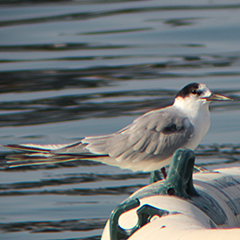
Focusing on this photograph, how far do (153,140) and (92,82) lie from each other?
233 inches

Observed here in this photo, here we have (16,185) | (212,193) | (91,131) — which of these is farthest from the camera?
(91,131)

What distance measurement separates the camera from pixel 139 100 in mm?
9492

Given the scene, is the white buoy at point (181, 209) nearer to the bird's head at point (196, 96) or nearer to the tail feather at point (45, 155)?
the bird's head at point (196, 96)

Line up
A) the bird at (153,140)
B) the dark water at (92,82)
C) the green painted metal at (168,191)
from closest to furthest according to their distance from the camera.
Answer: the green painted metal at (168,191) < the bird at (153,140) < the dark water at (92,82)

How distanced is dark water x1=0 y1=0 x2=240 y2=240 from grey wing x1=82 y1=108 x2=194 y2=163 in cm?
101

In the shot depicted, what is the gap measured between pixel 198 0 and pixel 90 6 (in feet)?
12.2

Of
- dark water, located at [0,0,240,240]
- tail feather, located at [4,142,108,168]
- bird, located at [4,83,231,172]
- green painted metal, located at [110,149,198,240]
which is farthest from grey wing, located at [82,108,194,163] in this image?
green painted metal, located at [110,149,198,240]

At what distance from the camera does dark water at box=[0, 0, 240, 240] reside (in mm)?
6230

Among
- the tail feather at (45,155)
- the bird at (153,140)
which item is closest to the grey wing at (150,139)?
the bird at (153,140)

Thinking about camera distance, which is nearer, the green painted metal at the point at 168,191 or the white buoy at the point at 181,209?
the white buoy at the point at 181,209

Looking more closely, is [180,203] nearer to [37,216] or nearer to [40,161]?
[40,161]

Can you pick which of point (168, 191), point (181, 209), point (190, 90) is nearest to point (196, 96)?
point (190, 90)

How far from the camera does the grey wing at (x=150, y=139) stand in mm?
4789

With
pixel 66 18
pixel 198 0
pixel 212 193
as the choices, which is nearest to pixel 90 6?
pixel 66 18
